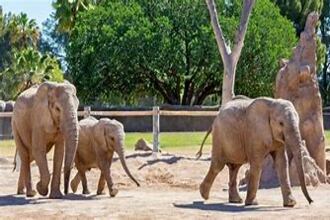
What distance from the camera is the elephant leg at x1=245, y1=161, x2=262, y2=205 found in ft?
44.4

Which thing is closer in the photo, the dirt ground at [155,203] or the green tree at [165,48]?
the dirt ground at [155,203]

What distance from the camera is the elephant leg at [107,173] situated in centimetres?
1562

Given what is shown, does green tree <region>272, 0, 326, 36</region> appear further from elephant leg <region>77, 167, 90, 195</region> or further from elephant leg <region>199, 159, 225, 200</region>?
elephant leg <region>199, 159, 225, 200</region>

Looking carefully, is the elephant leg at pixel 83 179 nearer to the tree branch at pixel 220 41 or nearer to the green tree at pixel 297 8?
the tree branch at pixel 220 41

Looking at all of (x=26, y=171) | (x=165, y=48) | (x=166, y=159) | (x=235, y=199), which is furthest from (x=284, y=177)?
(x=165, y=48)

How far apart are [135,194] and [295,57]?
5.00 metres

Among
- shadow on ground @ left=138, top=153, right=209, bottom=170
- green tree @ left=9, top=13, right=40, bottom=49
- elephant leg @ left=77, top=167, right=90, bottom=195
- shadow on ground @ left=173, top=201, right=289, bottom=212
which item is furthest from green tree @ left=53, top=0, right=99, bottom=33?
shadow on ground @ left=173, top=201, right=289, bottom=212

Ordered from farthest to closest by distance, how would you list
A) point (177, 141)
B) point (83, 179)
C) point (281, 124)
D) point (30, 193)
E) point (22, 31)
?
point (22, 31) < point (177, 141) < point (83, 179) < point (30, 193) < point (281, 124)

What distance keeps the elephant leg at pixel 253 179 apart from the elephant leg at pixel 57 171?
311 cm

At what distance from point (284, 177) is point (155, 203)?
6.56ft

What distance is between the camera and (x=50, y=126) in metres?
14.8

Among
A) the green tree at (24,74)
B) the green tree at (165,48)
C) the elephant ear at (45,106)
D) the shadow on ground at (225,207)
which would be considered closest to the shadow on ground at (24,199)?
the elephant ear at (45,106)

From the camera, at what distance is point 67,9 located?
4975 cm

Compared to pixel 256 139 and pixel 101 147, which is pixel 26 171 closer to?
pixel 101 147
